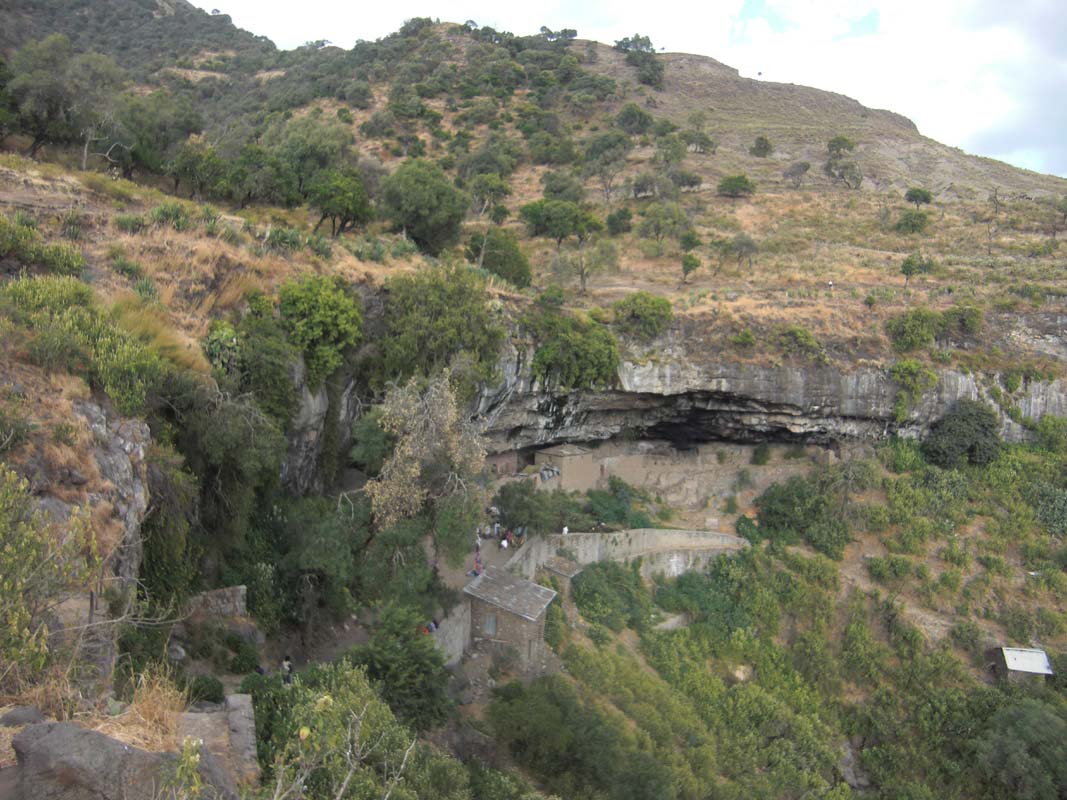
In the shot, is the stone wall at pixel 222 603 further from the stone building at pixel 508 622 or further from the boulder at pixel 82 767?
the boulder at pixel 82 767

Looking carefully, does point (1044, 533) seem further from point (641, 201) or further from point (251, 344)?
point (641, 201)

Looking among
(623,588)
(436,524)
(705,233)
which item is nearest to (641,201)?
(705,233)

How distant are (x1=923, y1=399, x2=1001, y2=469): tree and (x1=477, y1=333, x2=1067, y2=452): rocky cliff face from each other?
0.51m

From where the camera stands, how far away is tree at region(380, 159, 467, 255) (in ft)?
84.9

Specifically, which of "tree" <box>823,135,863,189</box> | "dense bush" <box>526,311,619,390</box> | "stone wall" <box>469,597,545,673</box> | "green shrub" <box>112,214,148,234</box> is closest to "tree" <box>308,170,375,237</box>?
"dense bush" <box>526,311,619,390</box>

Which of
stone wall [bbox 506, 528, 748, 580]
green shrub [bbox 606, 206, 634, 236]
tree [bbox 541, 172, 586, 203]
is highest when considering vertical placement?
tree [bbox 541, 172, 586, 203]

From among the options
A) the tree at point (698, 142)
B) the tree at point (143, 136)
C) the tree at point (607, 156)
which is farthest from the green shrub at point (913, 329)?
the tree at point (698, 142)

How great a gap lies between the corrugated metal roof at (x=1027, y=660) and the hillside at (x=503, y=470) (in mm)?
434

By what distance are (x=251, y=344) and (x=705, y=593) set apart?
1662 centimetres

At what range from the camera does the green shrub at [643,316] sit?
24.3m

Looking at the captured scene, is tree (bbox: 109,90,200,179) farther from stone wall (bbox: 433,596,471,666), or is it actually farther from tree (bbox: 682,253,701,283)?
tree (bbox: 682,253,701,283)

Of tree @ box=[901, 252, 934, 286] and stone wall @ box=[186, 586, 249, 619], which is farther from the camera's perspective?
tree @ box=[901, 252, 934, 286]

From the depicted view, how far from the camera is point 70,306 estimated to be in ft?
34.2

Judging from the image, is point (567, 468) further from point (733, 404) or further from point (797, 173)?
point (797, 173)
